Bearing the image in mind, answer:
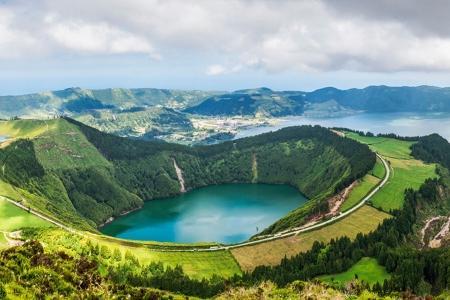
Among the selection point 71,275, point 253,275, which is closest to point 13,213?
point 253,275

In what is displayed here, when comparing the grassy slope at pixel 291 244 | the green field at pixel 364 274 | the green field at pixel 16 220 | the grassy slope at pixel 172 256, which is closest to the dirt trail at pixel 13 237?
the green field at pixel 16 220

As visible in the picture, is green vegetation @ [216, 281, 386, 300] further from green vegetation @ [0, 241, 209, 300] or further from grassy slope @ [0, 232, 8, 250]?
grassy slope @ [0, 232, 8, 250]

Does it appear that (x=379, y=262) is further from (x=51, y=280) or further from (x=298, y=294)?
(x=51, y=280)

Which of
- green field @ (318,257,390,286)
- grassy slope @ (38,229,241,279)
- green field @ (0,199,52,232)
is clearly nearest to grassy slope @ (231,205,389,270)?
grassy slope @ (38,229,241,279)

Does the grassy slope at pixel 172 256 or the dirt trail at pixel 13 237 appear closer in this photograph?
the grassy slope at pixel 172 256

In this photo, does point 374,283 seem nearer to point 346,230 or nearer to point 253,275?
point 253,275

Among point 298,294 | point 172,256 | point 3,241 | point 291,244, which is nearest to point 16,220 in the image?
point 3,241

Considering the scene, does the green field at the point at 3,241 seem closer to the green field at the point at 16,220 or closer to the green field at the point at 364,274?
the green field at the point at 16,220
